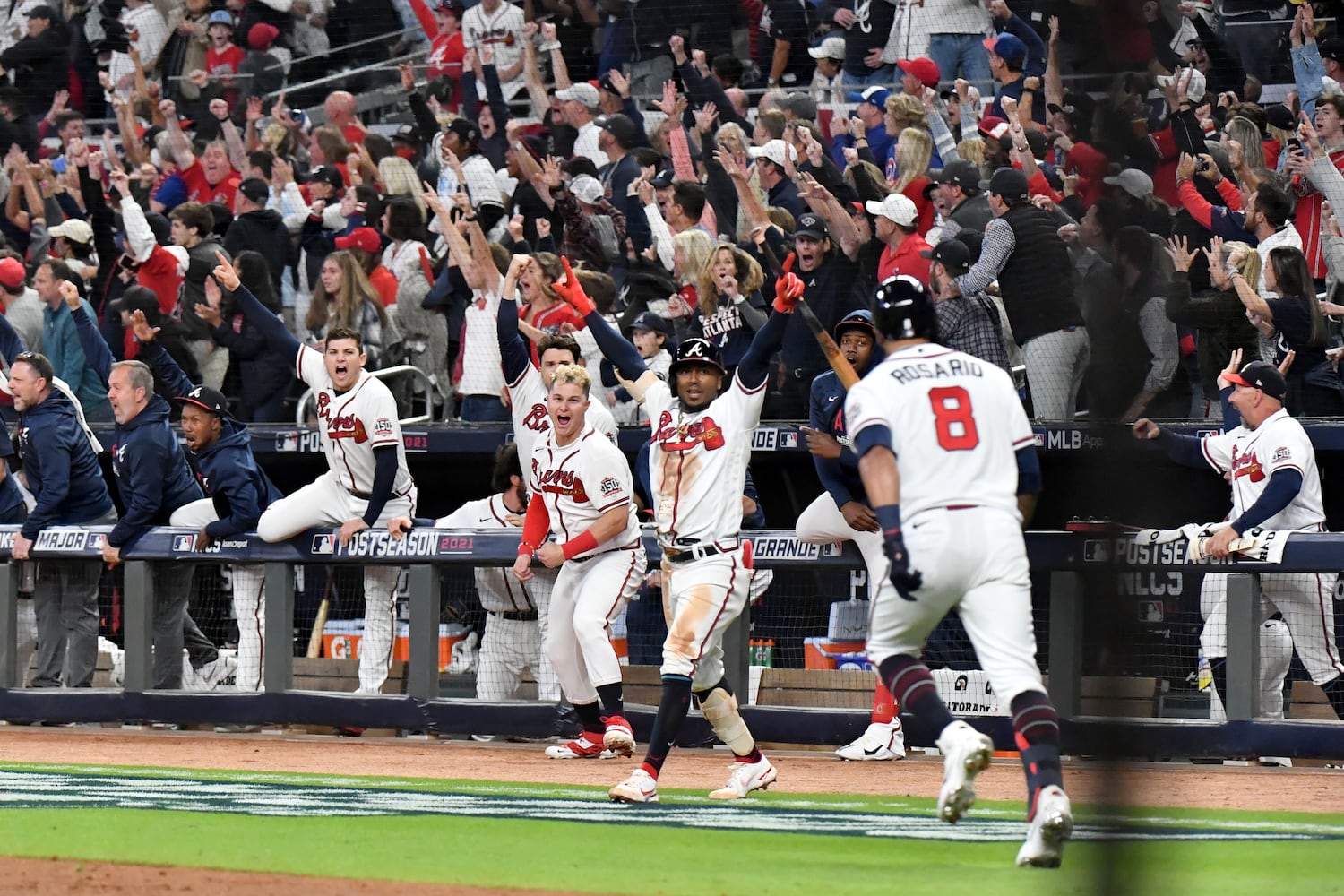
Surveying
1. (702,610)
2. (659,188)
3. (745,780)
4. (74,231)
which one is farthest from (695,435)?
(74,231)

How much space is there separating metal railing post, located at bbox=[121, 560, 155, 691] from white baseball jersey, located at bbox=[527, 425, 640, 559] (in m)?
2.91

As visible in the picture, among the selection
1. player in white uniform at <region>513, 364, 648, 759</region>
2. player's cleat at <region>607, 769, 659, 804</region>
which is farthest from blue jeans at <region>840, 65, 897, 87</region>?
player's cleat at <region>607, 769, 659, 804</region>

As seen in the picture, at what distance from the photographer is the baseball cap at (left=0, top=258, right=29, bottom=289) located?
1271 cm

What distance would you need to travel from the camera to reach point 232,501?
1032 cm

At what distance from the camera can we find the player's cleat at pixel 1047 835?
5176 millimetres

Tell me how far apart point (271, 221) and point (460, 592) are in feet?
12.0

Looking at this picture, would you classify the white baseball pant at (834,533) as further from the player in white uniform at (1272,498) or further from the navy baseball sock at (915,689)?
the navy baseball sock at (915,689)

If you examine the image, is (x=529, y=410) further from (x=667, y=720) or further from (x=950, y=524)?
(x=950, y=524)

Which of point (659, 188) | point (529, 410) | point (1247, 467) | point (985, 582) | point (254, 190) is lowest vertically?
point (985, 582)

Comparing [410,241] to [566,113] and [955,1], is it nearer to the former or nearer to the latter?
[566,113]

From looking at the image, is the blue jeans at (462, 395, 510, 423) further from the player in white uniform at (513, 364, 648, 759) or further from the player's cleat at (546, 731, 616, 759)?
the player's cleat at (546, 731, 616, 759)

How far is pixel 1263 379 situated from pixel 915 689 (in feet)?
13.2

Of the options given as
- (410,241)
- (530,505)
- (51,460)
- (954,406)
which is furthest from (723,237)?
(954,406)

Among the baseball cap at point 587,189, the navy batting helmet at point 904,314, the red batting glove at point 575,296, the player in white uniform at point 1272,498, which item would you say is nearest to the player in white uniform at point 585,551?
the red batting glove at point 575,296
